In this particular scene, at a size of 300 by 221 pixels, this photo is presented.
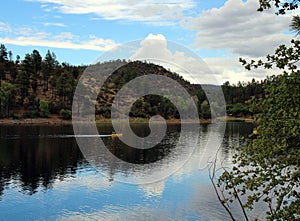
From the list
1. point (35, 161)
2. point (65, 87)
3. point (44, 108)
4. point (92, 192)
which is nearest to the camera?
point (92, 192)

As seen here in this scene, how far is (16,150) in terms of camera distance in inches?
2351

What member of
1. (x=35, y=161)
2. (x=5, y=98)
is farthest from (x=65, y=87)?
(x=35, y=161)

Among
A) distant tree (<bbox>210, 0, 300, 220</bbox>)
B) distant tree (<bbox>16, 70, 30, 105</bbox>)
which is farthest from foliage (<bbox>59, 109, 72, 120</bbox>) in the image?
distant tree (<bbox>210, 0, 300, 220</bbox>)

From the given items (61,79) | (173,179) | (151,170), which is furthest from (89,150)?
(61,79)

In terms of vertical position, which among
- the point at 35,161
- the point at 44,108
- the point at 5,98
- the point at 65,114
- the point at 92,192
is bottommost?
the point at 92,192

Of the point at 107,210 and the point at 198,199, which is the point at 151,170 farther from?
the point at 107,210

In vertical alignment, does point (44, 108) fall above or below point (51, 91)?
below

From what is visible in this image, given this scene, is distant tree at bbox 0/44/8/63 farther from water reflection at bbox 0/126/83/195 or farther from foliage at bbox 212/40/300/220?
foliage at bbox 212/40/300/220

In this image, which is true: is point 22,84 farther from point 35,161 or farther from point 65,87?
point 35,161

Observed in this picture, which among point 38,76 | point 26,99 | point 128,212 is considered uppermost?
point 38,76

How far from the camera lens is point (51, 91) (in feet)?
491

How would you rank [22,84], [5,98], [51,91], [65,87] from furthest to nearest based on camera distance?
1. [51,91]
2. [65,87]
3. [22,84]
4. [5,98]

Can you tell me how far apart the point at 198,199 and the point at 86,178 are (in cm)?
1460

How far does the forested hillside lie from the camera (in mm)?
Result: 128500
